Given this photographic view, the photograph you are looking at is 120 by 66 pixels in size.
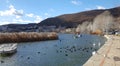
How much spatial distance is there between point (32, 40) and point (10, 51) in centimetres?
2842

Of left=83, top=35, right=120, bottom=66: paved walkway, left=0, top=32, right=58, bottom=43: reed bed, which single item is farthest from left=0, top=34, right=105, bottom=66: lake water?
left=0, top=32, right=58, bottom=43: reed bed

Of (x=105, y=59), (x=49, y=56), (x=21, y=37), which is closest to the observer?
(x=105, y=59)

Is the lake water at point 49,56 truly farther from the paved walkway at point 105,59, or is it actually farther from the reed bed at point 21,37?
the reed bed at point 21,37

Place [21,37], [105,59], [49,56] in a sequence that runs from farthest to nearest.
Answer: [21,37], [49,56], [105,59]

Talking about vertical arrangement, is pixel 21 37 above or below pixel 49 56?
above

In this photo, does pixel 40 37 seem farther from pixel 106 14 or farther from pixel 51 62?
pixel 106 14

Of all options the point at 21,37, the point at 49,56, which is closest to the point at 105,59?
the point at 49,56

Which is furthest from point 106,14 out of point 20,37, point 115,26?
point 20,37

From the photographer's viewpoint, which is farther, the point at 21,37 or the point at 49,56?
the point at 21,37

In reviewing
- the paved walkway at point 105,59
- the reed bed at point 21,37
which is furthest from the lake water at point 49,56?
the reed bed at point 21,37

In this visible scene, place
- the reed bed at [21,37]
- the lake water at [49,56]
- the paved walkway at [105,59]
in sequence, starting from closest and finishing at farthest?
1. the paved walkway at [105,59]
2. the lake water at [49,56]
3. the reed bed at [21,37]

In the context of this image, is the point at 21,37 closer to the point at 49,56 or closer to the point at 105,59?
the point at 49,56

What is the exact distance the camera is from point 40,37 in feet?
237

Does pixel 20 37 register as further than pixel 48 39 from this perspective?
No
